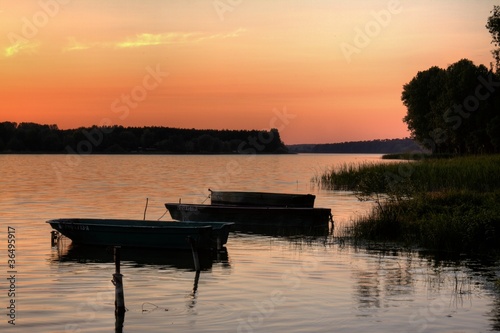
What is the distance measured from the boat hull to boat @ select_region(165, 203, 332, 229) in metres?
4.12

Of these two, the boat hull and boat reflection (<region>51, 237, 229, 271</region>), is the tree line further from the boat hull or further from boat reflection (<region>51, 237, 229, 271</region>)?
boat reflection (<region>51, 237, 229, 271</region>)

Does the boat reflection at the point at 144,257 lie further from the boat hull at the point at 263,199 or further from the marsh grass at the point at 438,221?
the boat hull at the point at 263,199

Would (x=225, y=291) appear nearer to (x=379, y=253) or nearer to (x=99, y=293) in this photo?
(x=99, y=293)

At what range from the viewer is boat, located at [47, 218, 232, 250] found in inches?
1051

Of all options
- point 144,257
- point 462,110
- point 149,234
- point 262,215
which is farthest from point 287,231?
point 462,110

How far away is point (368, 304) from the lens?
725 inches

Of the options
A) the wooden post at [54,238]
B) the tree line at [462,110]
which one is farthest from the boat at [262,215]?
the tree line at [462,110]

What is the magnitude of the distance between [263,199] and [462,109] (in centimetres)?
5706

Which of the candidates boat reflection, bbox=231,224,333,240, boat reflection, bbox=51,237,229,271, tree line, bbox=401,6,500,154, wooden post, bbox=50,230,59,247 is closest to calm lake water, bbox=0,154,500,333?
boat reflection, bbox=51,237,229,271

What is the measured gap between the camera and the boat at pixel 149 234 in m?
26.7

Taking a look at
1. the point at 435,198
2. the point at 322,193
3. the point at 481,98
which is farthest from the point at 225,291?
the point at 481,98

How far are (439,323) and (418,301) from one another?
208cm

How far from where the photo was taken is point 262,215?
35719mm

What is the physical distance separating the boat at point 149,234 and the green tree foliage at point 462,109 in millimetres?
60147
